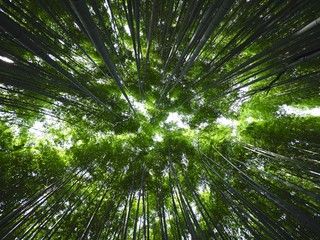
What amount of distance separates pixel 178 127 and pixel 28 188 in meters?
5.41

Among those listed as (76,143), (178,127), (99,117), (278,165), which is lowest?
(278,165)

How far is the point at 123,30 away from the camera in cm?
587

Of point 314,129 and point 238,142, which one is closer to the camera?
point 314,129

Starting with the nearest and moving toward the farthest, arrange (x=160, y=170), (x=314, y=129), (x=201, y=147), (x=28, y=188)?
(x=28, y=188) < (x=314, y=129) < (x=160, y=170) < (x=201, y=147)

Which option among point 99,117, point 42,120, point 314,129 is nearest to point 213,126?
point 314,129

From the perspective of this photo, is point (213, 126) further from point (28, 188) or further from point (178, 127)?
point (28, 188)

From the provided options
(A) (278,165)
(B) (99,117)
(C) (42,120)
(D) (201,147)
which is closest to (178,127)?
(D) (201,147)

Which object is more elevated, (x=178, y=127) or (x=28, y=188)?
(x=28, y=188)

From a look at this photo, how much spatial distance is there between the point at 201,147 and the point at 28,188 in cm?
552

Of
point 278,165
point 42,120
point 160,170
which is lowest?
point 278,165

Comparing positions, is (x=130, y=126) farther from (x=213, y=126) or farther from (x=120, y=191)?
(x=213, y=126)

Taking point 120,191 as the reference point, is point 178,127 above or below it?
above

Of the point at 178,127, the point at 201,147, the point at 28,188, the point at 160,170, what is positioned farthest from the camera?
the point at 178,127

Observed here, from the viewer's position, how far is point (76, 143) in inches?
260
